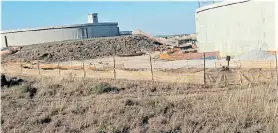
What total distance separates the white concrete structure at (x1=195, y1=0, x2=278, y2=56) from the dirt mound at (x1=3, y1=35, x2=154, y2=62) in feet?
61.0

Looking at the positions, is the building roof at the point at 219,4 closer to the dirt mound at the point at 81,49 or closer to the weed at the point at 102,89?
the weed at the point at 102,89

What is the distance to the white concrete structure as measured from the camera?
2448cm

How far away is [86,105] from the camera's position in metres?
8.95

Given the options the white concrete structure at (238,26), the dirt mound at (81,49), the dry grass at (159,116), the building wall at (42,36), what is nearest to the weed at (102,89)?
the dry grass at (159,116)

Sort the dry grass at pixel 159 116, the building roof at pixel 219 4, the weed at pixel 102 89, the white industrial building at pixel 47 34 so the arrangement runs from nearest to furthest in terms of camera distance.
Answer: the dry grass at pixel 159 116 → the weed at pixel 102 89 → the building roof at pixel 219 4 → the white industrial building at pixel 47 34

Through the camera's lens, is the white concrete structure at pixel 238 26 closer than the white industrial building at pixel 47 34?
Yes

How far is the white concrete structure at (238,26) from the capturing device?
24.5 metres

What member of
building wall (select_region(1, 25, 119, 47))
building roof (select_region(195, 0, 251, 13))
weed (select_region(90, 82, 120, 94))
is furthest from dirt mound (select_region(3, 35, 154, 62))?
weed (select_region(90, 82, 120, 94))

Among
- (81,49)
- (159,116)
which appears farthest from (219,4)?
(81,49)

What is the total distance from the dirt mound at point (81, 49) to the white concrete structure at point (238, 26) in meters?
18.6

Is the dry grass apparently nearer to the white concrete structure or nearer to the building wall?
the white concrete structure

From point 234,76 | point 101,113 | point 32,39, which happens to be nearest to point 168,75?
point 234,76

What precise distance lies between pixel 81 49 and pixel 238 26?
27.7 metres

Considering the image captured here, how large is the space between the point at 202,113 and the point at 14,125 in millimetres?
3654
